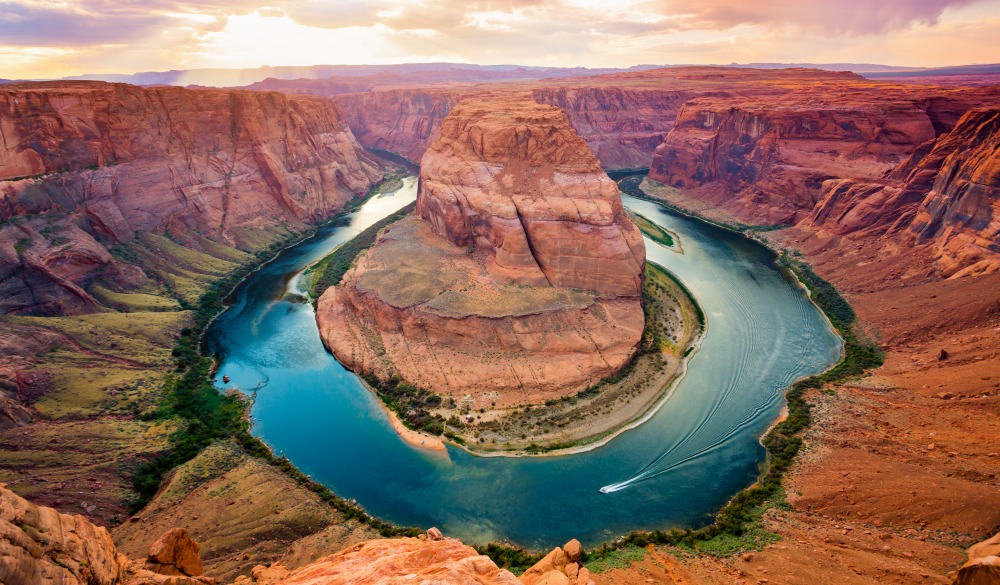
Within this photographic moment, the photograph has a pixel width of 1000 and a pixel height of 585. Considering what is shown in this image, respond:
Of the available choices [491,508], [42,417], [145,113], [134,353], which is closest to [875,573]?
[491,508]

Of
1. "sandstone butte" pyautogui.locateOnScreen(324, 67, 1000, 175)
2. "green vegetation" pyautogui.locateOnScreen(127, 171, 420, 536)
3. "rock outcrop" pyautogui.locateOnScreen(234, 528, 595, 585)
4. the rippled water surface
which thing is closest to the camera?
"rock outcrop" pyautogui.locateOnScreen(234, 528, 595, 585)

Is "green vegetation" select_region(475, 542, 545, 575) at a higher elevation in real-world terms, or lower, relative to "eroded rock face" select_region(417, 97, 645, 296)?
lower

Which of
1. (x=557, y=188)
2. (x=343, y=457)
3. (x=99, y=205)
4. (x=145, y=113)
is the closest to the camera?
(x=343, y=457)

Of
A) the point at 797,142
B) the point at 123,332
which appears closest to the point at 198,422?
the point at 123,332

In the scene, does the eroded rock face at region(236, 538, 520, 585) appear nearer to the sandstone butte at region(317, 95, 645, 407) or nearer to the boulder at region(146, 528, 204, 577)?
the boulder at region(146, 528, 204, 577)

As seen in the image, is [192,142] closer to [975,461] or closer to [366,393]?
[366,393]

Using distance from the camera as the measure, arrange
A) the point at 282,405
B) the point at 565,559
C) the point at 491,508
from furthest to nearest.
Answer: the point at 282,405 → the point at 491,508 → the point at 565,559

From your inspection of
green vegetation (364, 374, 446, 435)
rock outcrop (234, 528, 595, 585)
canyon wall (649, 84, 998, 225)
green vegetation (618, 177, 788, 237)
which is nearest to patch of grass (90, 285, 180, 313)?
green vegetation (364, 374, 446, 435)
